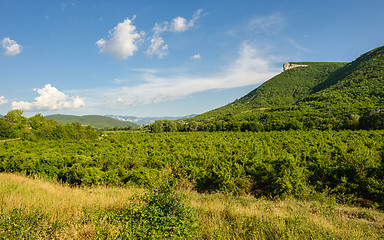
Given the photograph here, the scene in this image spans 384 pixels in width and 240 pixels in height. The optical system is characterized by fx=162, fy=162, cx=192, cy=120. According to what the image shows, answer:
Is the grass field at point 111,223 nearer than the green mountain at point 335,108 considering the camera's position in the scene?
Yes

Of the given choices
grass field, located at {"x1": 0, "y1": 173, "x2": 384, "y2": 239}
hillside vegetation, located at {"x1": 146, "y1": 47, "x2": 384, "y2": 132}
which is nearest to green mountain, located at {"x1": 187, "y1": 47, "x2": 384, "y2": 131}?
hillside vegetation, located at {"x1": 146, "y1": 47, "x2": 384, "y2": 132}

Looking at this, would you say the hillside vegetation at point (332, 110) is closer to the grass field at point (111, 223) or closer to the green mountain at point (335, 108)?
the green mountain at point (335, 108)

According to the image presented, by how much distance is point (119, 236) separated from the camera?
3809 mm

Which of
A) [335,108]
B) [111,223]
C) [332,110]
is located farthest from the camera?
[335,108]

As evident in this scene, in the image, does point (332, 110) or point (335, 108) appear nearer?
point (332, 110)

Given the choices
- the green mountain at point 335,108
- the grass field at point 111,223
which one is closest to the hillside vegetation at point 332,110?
the green mountain at point 335,108

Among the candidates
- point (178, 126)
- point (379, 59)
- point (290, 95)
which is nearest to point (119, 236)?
point (178, 126)

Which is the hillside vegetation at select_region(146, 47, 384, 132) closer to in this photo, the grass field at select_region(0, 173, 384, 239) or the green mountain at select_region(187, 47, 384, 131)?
the green mountain at select_region(187, 47, 384, 131)

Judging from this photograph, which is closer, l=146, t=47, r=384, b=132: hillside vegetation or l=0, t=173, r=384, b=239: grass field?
l=0, t=173, r=384, b=239: grass field

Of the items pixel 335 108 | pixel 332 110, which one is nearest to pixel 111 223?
pixel 332 110

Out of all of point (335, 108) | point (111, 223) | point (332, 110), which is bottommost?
point (111, 223)

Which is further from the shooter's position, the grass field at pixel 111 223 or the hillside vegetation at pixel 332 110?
the hillside vegetation at pixel 332 110

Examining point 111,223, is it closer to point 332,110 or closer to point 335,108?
point 332,110

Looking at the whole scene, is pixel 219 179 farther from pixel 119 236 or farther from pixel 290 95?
pixel 290 95
